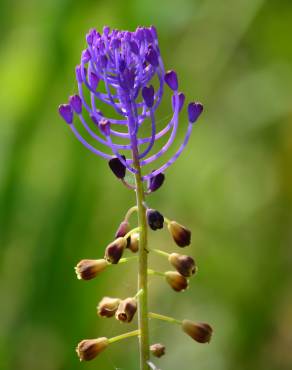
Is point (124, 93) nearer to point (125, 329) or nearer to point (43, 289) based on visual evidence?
point (43, 289)

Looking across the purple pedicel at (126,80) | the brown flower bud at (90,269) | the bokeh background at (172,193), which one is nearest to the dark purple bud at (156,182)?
the purple pedicel at (126,80)

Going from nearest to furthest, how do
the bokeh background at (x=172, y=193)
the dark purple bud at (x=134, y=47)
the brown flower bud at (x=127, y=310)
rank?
the brown flower bud at (x=127, y=310) → the dark purple bud at (x=134, y=47) → the bokeh background at (x=172, y=193)

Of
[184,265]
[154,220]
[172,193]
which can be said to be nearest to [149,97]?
[154,220]

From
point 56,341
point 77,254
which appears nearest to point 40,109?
point 77,254

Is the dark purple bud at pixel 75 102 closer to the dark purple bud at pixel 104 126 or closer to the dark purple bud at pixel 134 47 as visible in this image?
the dark purple bud at pixel 104 126

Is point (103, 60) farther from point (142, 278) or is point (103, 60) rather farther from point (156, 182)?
point (142, 278)

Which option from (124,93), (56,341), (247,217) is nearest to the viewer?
(124,93)
